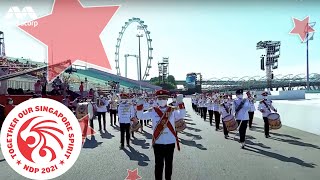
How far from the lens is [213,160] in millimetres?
8969

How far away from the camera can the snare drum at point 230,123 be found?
12469 mm

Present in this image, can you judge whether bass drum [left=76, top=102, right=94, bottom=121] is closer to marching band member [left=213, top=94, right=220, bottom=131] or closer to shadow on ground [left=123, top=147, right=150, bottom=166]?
shadow on ground [left=123, top=147, right=150, bottom=166]

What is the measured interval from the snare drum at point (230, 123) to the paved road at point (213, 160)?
44 cm

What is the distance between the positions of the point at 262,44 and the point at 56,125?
50782 millimetres

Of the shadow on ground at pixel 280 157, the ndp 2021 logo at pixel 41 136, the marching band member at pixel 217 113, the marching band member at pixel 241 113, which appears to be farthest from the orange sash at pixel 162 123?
the marching band member at pixel 217 113

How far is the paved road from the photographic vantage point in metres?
7.39

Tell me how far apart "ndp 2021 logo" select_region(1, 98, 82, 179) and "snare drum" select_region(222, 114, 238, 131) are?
24.9 ft

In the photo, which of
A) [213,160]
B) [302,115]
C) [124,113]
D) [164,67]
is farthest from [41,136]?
[164,67]

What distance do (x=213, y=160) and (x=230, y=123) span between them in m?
3.74

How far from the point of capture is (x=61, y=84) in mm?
22625

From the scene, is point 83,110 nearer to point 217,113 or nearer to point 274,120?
point 217,113

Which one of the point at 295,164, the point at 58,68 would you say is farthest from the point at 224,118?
the point at 58,68

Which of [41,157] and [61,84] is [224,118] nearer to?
[41,157]

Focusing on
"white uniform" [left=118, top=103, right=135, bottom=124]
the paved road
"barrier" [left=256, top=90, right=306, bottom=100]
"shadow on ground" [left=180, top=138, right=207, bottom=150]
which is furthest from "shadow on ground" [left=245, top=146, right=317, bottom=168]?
"barrier" [left=256, top=90, right=306, bottom=100]
